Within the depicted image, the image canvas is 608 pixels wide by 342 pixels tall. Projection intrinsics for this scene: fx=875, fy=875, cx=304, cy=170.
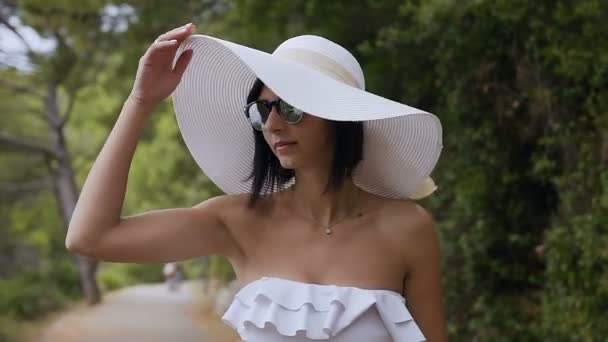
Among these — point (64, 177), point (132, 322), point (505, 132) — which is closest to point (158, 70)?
point (505, 132)

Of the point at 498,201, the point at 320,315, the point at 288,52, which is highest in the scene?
the point at 288,52

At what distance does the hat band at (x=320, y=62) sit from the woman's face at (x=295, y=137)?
10cm

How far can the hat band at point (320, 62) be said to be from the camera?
6.45 ft

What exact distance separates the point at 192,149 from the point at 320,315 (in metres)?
0.66

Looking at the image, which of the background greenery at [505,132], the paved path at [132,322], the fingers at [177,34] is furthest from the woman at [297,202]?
the paved path at [132,322]

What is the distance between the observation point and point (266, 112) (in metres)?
1.95

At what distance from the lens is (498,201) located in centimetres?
556

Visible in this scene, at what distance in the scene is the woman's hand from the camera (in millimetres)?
1830

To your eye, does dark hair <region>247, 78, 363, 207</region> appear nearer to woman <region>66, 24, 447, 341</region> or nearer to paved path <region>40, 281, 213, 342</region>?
woman <region>66, 24, 447, 341</region>

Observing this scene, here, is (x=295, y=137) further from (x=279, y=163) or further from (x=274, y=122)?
(x=279, y=163)

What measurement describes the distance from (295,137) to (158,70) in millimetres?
327

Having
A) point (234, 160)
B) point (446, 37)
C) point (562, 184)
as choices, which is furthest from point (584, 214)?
point (234, 160)

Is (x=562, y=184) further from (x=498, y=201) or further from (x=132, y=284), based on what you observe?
(x=132, y=284)

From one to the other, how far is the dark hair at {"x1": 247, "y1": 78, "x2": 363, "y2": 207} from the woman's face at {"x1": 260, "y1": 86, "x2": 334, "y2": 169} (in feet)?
0.18
